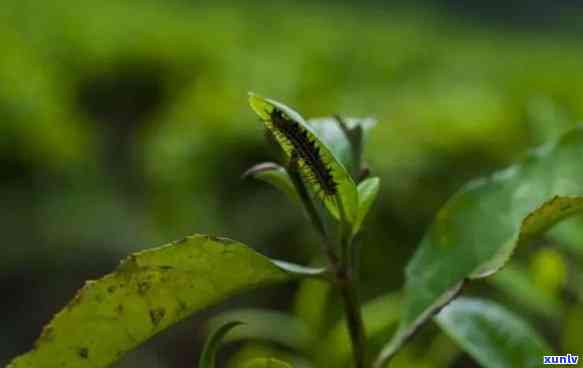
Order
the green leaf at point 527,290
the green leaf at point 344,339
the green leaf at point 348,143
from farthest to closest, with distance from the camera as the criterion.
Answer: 1. the green leaf at point 527,290
2. the green leaf at point 344,339
3. the green leaf at point 348,143

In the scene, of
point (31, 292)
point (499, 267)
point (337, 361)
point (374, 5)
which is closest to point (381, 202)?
point (31, 292)

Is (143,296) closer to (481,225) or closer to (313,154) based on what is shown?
(313,154)

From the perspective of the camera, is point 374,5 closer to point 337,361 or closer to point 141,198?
point 141,198

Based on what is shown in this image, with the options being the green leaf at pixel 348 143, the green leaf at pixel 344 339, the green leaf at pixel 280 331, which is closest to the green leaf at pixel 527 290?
the green leaf at pixel 344 339

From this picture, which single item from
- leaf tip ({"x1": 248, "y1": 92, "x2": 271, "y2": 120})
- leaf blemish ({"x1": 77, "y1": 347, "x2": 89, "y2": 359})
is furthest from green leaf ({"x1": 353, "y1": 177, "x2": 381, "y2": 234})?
leaf blemish ({"x1": 77, "y1": 347, "x2": 89, "y2": 359})

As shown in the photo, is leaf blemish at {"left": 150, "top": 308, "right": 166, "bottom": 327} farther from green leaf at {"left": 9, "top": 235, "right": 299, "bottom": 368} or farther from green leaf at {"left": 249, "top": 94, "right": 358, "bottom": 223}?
green leaf at {"left": 249, "top": 94, "right": 358, "bottom": 223}

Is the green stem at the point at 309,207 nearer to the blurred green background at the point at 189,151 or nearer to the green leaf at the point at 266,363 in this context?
the green leaf at the point at 266,363
